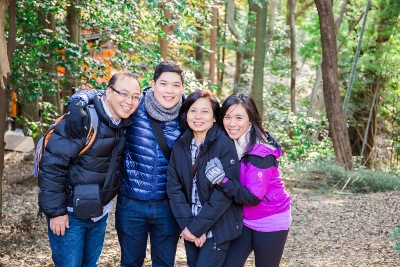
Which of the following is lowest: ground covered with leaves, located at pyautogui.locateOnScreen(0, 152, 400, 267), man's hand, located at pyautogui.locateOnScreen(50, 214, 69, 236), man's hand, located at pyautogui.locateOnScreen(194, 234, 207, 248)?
ground covered with leaves, located at pyautogui.locateOnScreen(0, 152, 400, 267)

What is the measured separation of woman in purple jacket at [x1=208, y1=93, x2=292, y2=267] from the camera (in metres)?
3.35

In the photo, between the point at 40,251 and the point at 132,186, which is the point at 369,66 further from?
the point at 132,186

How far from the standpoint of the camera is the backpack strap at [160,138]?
3537mm

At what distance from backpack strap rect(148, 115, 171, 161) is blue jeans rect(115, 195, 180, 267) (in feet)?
1.20

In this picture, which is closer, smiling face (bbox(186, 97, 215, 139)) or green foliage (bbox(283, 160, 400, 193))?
smiling face (bbox(186, 97, 215, 139))

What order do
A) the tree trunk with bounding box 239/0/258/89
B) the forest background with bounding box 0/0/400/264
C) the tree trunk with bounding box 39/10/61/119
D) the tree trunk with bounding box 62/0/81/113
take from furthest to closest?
1. the tree trunk with bounding box 239/0/258/89
2. the tree trunk with bounding box 39/10/61/119
3. the tree trunk with bounding box 62/0/81/113
4. the forest background with bounding box 0/0/400/264

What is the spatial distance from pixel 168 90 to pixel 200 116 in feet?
1.02

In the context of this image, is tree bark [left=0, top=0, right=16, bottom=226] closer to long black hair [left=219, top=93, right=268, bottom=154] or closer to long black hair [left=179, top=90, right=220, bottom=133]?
long black hair [left=179, top=90, right=220, bottom=133]

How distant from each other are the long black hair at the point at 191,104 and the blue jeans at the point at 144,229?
1.94ft

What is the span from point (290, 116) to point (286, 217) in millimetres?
10388

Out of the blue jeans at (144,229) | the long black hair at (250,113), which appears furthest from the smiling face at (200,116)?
the blue jeans at (144,229)

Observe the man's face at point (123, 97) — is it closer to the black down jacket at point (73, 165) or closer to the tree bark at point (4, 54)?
the black down jacket at point (73, 165)

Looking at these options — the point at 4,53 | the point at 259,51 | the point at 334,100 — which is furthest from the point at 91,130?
the point at 259,51

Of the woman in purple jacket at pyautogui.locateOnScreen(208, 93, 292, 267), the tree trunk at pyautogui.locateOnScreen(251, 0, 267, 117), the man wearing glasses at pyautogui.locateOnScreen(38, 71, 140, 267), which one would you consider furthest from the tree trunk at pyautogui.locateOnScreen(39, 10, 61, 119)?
the tree trunk at pyautogui.locateOnScreen(251, 0, 267, 117)
